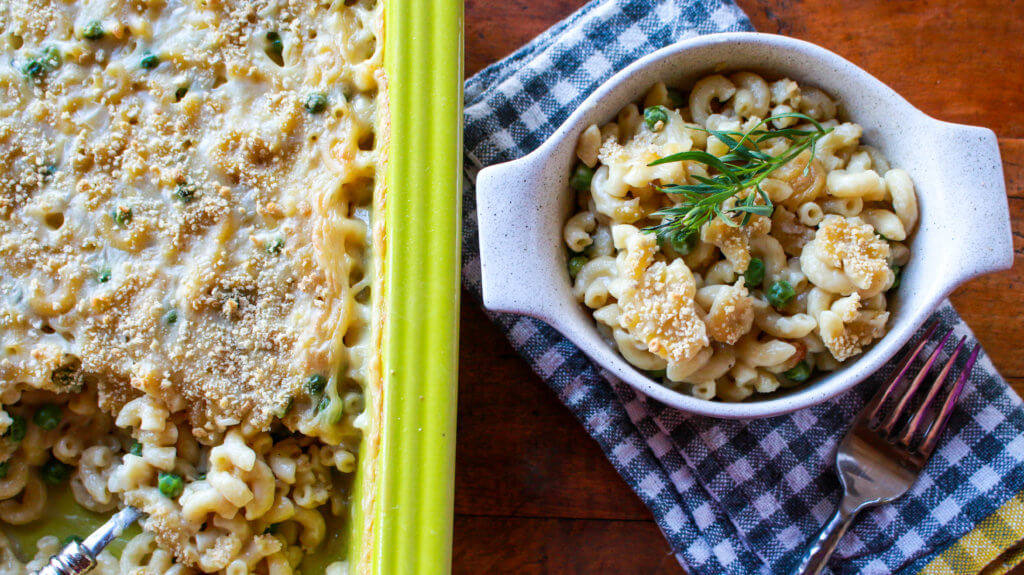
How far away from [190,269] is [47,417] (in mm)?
398

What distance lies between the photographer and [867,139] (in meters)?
1.49

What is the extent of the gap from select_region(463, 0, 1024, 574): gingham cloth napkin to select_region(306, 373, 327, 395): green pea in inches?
17.8

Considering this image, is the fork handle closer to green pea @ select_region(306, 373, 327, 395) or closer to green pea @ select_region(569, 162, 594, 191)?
green pea @ select_region(569, 162, 594, 191)

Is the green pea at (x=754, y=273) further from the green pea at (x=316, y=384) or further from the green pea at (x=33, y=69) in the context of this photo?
the green pea at (x=33, y=69)

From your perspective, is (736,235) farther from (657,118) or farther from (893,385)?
(893,385)

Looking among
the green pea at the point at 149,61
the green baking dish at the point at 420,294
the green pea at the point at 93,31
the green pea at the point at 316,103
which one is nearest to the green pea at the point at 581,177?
the green baking dish at the point at 420,294

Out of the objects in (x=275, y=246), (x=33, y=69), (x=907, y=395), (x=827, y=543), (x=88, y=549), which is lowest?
(x=827, y=543)

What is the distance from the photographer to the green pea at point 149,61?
56.7 inches

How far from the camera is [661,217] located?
55.7 inches

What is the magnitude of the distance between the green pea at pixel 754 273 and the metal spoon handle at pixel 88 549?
1.19 m

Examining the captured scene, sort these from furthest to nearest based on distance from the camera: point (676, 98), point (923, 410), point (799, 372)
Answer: point (923, 410) → point (676, 98) → point (799, 372)

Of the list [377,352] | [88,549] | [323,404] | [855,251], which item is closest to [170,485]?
[88,549]

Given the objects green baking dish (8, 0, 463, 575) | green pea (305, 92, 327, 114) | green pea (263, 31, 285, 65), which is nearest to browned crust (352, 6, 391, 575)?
green baking dish (8, 0, 463, 575)

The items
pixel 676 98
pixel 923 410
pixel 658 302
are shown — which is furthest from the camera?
pixel 923 410
